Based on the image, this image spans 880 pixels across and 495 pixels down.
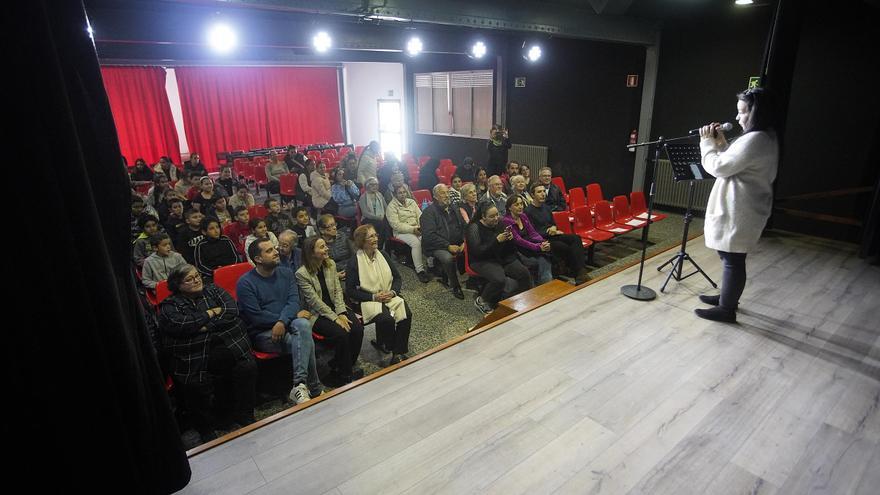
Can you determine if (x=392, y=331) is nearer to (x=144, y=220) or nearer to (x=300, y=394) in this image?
(x=300, y=394)

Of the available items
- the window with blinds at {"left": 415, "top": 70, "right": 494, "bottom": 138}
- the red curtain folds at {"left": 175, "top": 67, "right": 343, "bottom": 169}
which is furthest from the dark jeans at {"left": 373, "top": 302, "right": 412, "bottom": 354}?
the red curtain folds at {"left": 175, "top": 67, "right": 343, "bottom": 169}

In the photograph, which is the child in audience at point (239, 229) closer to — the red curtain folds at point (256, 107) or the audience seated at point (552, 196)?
the audience seated at point (552, 196)

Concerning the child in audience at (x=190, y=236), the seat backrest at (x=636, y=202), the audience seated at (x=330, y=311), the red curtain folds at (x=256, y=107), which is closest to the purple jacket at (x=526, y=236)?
the audience seated at (x=330, y=311)

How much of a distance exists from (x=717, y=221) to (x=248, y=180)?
9956 mm

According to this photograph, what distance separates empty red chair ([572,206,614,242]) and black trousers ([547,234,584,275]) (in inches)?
14.3

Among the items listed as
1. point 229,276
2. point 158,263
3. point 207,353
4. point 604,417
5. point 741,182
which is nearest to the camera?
point 604,417

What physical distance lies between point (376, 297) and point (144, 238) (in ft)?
7.52

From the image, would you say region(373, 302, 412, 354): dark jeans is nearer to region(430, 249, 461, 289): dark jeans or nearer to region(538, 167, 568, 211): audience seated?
region(430, 249, 461, 289): dark jeans

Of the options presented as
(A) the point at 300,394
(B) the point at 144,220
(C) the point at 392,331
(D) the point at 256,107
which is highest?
(D) the point at 256,107

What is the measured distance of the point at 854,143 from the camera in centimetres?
539

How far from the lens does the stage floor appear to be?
1.86m

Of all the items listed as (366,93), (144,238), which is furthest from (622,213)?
(366,93)

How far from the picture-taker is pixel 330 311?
10.6 ft

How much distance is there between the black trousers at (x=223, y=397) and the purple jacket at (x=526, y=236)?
259 centimetres
